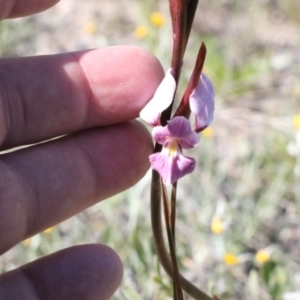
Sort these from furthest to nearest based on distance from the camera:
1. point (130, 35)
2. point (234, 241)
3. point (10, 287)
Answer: point (130, 35) → point (234, 241) → point (10, 287)

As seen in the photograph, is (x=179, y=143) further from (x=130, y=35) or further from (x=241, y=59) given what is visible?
(x=130, y=35)

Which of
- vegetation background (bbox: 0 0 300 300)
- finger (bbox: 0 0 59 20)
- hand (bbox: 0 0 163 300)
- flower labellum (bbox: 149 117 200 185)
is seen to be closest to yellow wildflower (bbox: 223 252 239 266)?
vegetation background (bbox: 0 0 300 300)

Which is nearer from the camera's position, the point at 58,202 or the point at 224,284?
the point at 58,202

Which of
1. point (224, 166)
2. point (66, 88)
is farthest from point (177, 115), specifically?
point (224, 166)

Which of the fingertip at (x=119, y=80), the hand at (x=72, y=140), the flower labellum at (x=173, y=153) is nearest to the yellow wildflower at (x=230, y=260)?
the hand at (x=72, y=140)

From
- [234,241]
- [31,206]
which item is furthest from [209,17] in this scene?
[31,206]

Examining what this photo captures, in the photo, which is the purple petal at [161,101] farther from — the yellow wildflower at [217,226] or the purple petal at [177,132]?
the yellow wildflower at [217,226]
